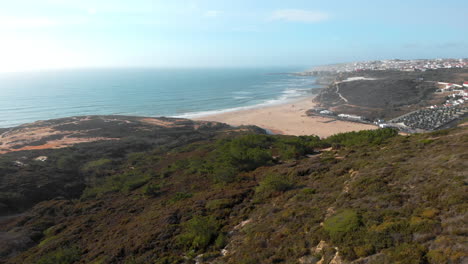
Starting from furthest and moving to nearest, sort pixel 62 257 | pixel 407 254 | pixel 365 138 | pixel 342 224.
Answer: pixel 365 138, pixel 62 257, pixel 342 224, pixel 407 254

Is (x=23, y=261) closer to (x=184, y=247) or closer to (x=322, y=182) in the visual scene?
(x=184, y=247)

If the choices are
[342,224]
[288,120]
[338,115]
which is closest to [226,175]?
[342,224]

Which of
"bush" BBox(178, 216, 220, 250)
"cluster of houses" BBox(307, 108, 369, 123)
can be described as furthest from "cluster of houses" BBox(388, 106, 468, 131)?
"bush" BBox(178, 216, 220, 250)

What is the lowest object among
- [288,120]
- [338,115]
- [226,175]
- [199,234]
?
[288,120]

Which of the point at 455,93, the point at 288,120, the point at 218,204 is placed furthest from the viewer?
the point at 455,93

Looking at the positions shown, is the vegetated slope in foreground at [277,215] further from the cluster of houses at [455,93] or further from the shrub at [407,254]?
the cluster of houses at [455,93]

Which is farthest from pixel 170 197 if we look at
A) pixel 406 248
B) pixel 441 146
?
pixel 441 146

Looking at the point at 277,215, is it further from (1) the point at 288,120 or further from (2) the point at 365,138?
(1) the point at 288,120
